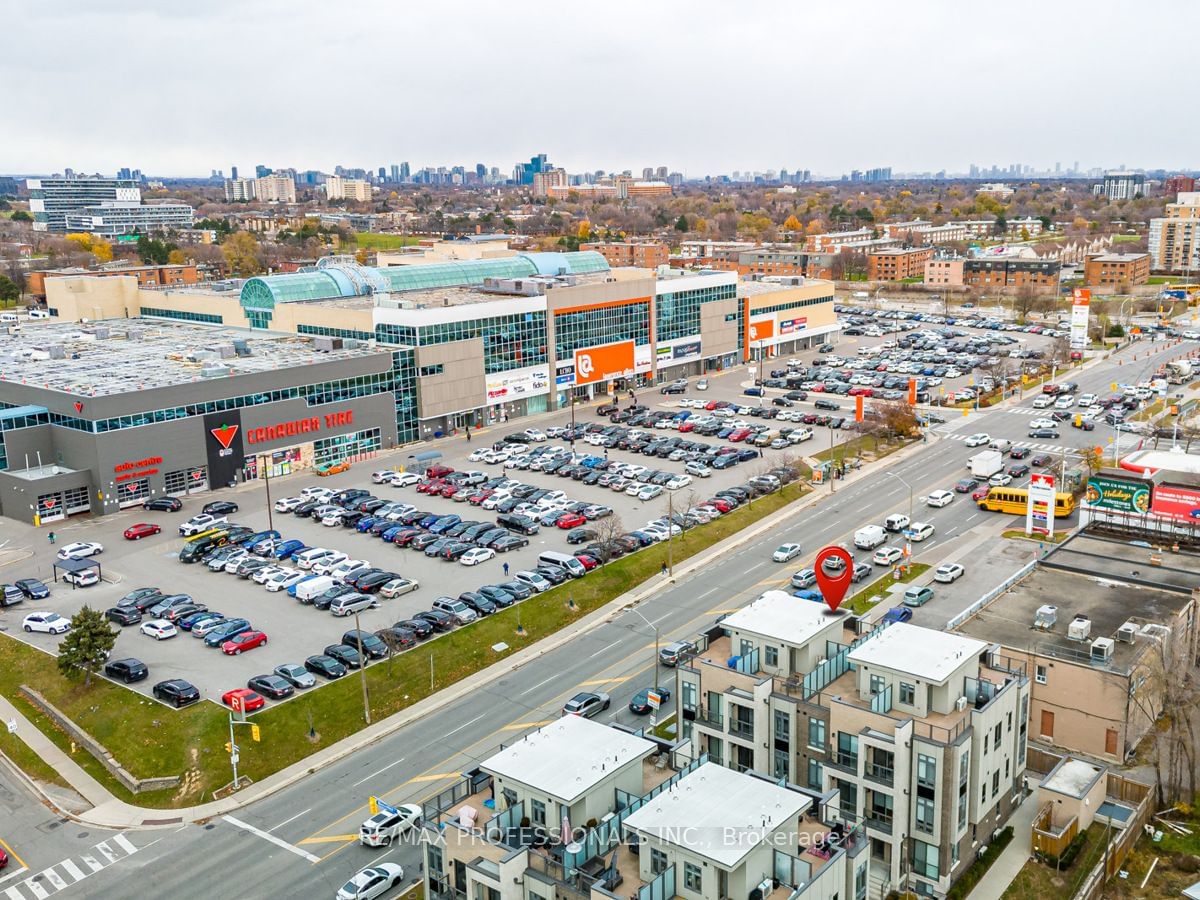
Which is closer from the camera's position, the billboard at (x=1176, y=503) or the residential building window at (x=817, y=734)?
the residential building window at (x=817, y=734)

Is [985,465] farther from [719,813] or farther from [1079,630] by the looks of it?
[719,813]

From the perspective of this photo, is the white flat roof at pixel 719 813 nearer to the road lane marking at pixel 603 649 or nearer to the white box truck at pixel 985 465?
the road lane marking at pixel 603 649

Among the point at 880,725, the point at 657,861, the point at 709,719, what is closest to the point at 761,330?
the point at 709,719

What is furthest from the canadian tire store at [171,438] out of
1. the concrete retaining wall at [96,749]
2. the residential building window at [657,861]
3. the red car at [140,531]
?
the residential building window at [657,861]

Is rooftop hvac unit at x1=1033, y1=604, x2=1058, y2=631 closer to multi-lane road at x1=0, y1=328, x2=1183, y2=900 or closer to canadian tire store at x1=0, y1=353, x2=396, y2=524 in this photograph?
multi-lane road at x1=0, y1=328, x2=1183, y2=900

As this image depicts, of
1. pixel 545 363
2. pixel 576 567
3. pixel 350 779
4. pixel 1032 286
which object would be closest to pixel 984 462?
pixel 576 567

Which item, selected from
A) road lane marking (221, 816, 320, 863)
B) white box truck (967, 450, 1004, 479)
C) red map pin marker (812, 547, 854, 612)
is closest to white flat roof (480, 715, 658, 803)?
road lane marking (221, 816, 320, 863)
